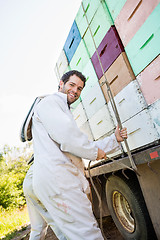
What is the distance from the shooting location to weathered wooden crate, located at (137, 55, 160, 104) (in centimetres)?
166

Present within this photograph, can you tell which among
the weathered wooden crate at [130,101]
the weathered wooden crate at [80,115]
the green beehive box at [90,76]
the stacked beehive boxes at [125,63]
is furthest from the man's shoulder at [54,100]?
the weathered wooden crate at [80,115]

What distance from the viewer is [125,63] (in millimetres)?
1973

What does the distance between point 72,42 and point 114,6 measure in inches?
45.7

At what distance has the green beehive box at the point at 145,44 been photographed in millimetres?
1615

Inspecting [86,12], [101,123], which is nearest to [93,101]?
[101,123]

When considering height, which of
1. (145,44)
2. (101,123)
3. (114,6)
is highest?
(114,6)

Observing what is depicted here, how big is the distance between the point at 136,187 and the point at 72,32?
8.30ft

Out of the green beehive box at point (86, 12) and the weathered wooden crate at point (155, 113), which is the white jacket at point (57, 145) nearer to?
the weathered wooden crate at point (155, 113)

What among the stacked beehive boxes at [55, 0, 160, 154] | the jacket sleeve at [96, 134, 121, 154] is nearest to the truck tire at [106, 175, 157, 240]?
the stacked beehive boxes at [55, 0, 160, 154]

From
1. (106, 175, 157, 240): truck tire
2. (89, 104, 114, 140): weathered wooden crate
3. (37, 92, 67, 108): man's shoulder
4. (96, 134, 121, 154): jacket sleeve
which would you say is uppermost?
(37, 92, 67, 108): man's shoulder

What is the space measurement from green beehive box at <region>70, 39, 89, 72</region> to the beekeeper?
4.59 ft

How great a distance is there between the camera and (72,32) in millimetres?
3051

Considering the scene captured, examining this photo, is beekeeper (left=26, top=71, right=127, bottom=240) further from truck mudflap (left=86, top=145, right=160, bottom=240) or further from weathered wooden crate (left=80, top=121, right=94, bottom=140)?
weathered wooden crate (left=80, top=121, right=94, bottom=140)

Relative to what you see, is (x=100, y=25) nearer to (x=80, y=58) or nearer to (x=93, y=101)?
(x=80, y=58)
